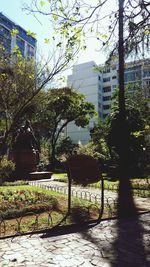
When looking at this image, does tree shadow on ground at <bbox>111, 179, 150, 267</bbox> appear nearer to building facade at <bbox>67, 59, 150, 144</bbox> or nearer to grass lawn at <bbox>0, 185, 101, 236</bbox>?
grass lawn at <bbox>0, 185, 101, 236</bbox>

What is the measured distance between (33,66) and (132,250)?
9.30 metres

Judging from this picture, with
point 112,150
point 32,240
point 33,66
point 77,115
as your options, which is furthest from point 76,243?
point 77,115

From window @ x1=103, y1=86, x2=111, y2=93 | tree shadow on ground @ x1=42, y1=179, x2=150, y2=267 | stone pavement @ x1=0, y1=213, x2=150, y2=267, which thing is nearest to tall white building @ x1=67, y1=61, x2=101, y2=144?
window @ x1=103, y1=86, x2=111, y2=93

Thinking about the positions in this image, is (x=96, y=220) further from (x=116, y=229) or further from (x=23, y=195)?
(x=23, y=195)

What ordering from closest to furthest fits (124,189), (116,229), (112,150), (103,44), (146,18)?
(116,229), (146,18), (103,44), (124,189), (112,150)

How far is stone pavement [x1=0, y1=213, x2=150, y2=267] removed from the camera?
495 centimetres

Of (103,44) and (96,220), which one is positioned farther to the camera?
(103,44)

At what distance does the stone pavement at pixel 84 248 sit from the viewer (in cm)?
495

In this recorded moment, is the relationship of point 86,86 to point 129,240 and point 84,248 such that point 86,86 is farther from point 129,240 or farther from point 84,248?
point 84,248

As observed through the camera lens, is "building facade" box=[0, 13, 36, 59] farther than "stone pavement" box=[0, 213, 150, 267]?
Yes

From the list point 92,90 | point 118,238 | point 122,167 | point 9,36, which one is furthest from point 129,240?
point 92,90

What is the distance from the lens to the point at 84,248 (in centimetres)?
564

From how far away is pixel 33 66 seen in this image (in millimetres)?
13047

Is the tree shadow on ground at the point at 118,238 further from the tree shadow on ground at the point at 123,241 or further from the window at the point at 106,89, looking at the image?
the window at the point at 106,89
